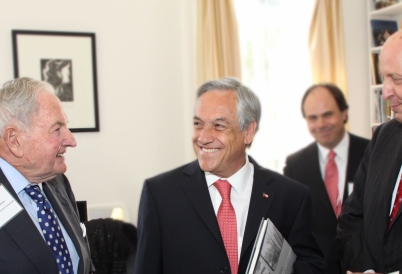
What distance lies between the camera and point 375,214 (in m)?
2.21

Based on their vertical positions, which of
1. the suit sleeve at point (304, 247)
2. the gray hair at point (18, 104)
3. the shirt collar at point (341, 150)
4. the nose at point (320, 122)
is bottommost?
the suit sleeve at point (304, 247)

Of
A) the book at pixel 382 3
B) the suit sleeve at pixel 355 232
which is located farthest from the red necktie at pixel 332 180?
the book at pixel 382 3

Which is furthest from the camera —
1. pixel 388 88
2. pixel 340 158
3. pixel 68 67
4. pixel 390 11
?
pixel 390 11

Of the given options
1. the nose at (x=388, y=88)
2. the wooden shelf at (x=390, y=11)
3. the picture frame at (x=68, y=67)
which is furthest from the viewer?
the wooden shelf at (x=390, y=11)

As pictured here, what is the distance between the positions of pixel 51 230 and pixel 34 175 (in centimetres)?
22

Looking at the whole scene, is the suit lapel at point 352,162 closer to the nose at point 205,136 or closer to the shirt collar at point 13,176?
the nose at point 205,136

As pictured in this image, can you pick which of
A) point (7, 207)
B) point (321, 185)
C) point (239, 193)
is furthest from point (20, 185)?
point (321, 185)

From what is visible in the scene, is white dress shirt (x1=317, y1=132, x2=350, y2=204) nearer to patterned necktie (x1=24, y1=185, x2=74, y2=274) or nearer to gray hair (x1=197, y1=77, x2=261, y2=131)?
gray hair (x1=197, y1=77, x2=261, y2=131)

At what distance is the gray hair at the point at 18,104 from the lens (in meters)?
1.80

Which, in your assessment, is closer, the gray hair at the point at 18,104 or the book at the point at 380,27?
the gray hair at the point at 18,104

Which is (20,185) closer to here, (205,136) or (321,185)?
(205,136)

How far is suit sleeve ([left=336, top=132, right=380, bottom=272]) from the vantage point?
224 cm

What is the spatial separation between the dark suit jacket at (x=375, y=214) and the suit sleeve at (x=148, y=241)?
0.90 meters

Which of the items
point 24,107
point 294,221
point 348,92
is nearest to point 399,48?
point 294,221
